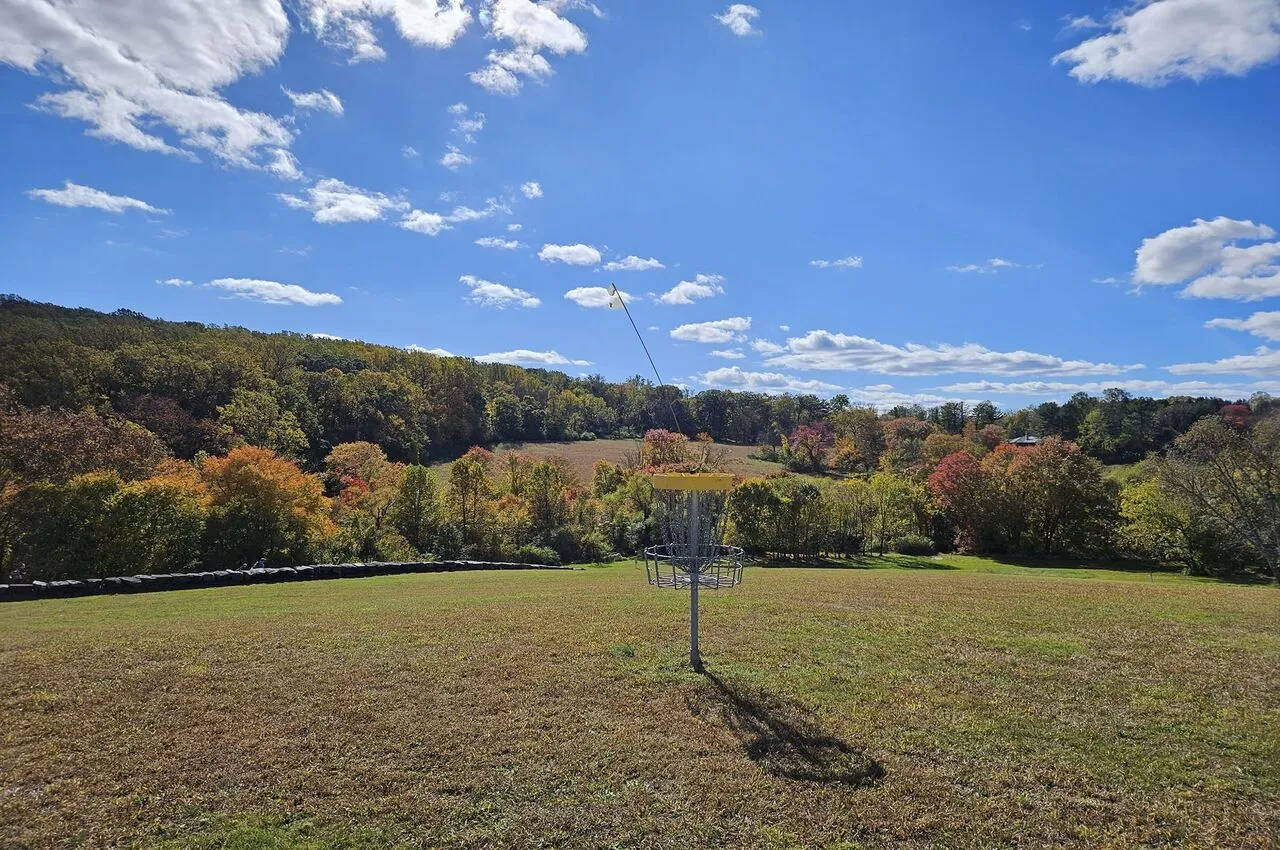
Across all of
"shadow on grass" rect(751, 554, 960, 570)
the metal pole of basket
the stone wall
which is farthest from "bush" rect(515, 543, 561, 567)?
the metal pole of basket

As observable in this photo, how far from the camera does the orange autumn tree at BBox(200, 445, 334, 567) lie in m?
25.6

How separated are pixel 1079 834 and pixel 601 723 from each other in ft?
13.8

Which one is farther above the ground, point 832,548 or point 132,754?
point 132,754

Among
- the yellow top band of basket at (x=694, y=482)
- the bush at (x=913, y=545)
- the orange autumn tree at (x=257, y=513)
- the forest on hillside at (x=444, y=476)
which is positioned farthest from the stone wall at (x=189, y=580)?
the bush at (x=913, y=545)

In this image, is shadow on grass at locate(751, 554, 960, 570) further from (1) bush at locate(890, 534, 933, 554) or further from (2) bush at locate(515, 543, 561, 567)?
(2) bush at locate(515, 543, 561, 567)

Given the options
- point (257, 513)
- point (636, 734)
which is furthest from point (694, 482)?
point (257, 513)

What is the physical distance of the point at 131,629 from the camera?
416 inches

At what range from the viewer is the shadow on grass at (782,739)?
5.61 meters

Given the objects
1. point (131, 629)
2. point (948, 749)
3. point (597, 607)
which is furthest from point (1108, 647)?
point (131, 629)

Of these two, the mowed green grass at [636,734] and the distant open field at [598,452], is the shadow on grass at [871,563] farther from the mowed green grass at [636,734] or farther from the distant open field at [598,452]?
the distant open field at [598,452]

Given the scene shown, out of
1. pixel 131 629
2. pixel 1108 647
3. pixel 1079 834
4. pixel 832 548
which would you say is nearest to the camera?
pixel 1079 834

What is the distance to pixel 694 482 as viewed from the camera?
7.59 m

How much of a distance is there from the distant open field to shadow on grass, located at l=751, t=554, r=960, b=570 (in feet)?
110

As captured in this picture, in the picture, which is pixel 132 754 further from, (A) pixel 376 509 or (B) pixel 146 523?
(A) pixel 376 509
